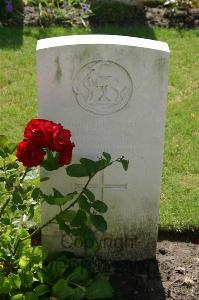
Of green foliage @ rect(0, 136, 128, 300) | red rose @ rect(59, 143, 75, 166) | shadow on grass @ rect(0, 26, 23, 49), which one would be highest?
shadow on grass @ rect(0, 26, 23, 49)

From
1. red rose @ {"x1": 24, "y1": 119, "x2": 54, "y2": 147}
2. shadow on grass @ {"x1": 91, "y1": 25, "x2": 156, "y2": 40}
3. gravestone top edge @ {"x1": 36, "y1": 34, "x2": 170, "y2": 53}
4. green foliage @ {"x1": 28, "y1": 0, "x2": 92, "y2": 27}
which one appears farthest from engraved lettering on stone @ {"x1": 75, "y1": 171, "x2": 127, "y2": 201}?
green foliage @ {"x1": 28, "y1": 0, "x2": 92, "y2": 27}

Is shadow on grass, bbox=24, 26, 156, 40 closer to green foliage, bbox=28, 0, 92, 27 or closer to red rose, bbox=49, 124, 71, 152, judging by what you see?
green foliage, bbox=28, 0, 92, 27

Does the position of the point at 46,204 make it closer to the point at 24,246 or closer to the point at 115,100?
the point at 24,246

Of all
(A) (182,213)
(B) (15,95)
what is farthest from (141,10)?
(A) (182,213)

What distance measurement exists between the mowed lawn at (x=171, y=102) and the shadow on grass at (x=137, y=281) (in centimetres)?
42

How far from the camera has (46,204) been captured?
11.6 ft

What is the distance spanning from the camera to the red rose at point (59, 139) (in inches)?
118

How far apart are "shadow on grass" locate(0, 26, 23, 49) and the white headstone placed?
3367mm

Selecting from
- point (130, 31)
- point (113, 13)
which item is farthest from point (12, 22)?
point (130, 31)

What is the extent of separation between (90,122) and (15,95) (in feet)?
8.08

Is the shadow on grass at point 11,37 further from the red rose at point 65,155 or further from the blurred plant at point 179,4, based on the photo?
the red rose at point 65,155

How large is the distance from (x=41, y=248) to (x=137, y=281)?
0.63m

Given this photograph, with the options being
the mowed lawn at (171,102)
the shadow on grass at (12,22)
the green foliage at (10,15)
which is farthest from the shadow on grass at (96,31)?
the green foliage at (10,15)

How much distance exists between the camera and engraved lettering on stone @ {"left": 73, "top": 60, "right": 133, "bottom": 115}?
3.21 meters
